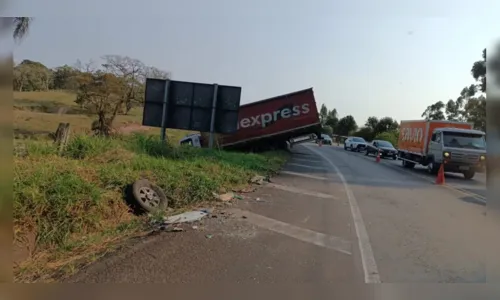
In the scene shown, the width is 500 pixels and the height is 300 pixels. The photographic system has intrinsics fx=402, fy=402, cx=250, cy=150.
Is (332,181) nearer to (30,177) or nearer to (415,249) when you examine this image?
(415,249)

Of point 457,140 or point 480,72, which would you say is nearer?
point 480,72

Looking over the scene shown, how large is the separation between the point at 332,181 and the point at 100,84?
6.59 meters

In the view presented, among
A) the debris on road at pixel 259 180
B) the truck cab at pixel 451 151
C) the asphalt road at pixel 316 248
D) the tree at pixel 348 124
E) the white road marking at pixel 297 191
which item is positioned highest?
the tree at pixel 348 124

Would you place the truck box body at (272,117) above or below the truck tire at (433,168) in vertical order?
above

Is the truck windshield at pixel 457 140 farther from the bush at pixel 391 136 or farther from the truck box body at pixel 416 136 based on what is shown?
the bush at pixel 391 136

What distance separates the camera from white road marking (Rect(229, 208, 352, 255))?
465 cm

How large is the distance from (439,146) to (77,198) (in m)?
14.1

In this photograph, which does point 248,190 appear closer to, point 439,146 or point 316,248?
point 316,248

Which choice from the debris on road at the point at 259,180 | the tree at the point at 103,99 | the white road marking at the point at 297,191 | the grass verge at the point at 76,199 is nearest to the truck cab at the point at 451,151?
the white road marking at the point at 297,191

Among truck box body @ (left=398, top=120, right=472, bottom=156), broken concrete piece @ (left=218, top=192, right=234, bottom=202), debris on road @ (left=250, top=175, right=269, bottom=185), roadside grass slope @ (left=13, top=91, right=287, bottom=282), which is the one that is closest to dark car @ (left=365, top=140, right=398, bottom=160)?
truck box body @ (left=398, top=120, right=472, bottom=156)

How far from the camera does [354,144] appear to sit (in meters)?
32.2

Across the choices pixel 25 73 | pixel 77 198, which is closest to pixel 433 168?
pixel 77 198

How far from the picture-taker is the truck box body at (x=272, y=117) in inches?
705

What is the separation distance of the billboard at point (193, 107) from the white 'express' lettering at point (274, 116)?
194 inches
